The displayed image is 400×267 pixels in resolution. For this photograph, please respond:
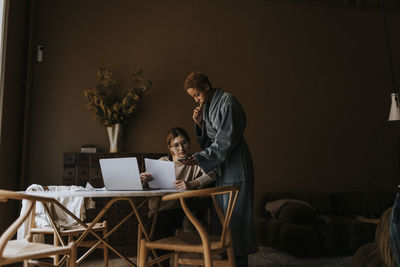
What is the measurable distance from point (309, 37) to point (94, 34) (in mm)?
3068

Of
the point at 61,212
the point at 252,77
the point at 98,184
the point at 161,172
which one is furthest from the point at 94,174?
the point at 252,77

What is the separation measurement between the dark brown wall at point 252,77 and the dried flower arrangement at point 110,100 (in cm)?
17

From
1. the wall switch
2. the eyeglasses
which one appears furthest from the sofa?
the wall switch

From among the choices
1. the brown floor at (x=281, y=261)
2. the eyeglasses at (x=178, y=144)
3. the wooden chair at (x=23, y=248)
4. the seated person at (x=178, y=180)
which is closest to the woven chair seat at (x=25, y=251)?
the wooden chair at (x=23, y=248)

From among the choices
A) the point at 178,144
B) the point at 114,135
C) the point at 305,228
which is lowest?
the point at 305,228

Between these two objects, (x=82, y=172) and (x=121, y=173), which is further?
(x=82, y=172)

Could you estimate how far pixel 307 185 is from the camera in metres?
4.96

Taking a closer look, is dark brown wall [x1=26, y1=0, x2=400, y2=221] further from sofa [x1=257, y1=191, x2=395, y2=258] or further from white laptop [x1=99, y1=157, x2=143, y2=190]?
white laptop [x1=99, y1=157, x2=143, y2=190]

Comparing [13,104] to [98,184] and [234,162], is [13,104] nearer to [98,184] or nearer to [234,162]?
[98,184]

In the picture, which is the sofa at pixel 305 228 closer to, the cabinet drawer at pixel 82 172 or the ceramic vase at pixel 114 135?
the ceramic vase at pixel 114 135

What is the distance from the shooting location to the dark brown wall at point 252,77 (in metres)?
4.29

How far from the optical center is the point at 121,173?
76.4 inches

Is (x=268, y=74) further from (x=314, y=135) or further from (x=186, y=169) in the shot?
(x=186, y=169)

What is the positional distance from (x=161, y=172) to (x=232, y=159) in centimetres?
49
